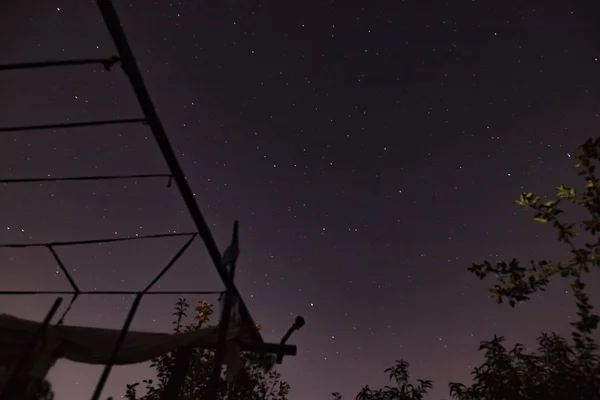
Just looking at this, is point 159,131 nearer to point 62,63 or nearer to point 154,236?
point 62,63

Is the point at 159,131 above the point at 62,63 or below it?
above

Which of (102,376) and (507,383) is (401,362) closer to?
(507,383)

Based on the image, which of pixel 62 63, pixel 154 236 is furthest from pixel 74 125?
pixel 154 236

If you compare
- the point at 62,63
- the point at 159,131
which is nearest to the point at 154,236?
the point at 159,131

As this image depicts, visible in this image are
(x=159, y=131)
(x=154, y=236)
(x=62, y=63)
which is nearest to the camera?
(x=62, y=63)

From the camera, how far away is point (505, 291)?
5223mm

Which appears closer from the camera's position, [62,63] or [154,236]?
[62,63]

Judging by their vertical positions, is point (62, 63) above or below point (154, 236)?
below

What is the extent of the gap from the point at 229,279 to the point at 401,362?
620 cm

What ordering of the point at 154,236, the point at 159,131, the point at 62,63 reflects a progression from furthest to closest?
the point at 154,236 → the point at 159,131 → the point at 62,63

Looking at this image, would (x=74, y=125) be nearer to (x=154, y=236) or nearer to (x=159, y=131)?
(x=159, y=131)

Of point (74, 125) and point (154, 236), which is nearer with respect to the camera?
point (74, 125)

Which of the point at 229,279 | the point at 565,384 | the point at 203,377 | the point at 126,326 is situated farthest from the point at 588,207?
the point at 203,377

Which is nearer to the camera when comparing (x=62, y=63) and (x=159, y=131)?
(x=62, y=63)
